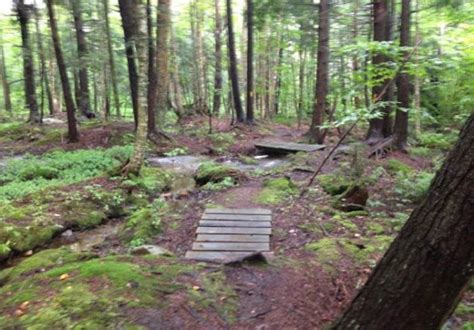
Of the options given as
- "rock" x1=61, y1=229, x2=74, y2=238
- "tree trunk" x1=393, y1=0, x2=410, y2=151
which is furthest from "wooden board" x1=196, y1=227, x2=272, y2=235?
"tree trunk" x1=393, y1=0, x2=410, y2=151

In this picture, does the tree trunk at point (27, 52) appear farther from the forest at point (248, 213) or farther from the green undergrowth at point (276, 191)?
the green undergrowth at point (276, 191)

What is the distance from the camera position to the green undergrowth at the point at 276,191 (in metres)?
8.62

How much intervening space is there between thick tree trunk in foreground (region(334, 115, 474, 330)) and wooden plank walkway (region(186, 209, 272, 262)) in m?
2.96

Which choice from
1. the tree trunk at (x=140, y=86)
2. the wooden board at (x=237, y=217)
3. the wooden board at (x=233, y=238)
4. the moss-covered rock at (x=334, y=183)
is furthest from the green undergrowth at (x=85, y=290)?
the tree trunk at (x=140, y=86)

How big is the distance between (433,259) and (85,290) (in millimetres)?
3011

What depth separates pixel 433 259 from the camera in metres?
2.43

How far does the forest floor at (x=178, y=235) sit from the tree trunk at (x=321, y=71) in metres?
1.71

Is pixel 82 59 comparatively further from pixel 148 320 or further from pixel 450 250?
pixel 450 250

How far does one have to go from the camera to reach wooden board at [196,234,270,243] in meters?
6.48

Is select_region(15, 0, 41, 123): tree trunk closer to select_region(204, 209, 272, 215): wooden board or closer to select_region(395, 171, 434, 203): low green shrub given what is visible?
select_region(204, 209, 272, 215): wooden board

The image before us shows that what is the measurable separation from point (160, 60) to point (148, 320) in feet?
38.4

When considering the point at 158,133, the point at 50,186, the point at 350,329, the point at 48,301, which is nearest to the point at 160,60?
the point at 158,133

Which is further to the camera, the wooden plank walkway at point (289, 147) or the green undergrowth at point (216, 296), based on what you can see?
the wooden plank walkway at point (289, 147)

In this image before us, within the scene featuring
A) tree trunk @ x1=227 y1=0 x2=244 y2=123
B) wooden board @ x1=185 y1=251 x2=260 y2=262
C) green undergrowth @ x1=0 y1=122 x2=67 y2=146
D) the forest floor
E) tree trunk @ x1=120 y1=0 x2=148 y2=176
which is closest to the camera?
the forest floor
